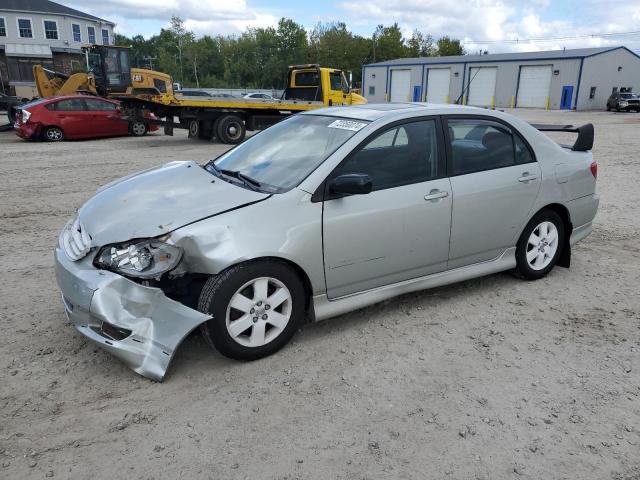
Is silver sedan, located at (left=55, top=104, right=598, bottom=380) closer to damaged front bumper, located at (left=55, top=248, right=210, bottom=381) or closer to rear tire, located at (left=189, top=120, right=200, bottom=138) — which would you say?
damaged front bumper, located at (left=55, top=248, right=210, bottom=381)

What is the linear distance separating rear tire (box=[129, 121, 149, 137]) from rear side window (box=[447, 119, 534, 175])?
15.4m

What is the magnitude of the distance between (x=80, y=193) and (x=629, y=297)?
793cm

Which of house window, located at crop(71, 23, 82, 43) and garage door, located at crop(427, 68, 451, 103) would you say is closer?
house window, located at crop(71, 23, 82, 43)

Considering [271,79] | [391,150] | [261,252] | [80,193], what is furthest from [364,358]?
[271,79]

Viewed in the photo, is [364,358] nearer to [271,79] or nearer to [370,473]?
[370,473]

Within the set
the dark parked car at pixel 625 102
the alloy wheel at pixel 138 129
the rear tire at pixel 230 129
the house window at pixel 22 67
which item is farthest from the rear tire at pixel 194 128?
the house window at pixel 22 67

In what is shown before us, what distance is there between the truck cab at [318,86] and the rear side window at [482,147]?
43.6ft

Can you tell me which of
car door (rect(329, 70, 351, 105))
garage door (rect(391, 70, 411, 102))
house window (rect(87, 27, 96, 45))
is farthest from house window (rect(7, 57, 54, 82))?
car door (rect(329, 70, 351, 105))

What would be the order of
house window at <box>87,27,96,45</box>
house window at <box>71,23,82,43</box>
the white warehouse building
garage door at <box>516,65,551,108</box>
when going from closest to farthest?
the white warehouse building → garage door at <box>516,65,551,108</box> → house window at <box>71,23,82,43</box> → house window at <box>87,27,96,45</box>

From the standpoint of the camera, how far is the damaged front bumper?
2949 millimetres

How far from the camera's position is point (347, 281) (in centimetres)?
354

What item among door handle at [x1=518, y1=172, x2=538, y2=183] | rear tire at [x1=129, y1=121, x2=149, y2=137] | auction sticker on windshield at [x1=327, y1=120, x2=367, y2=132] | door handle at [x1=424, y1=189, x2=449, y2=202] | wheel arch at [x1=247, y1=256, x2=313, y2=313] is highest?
auction sticker on windshield at [x1=327, y1=120, x2=367, y2=132]

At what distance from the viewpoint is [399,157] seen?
380 centimetres

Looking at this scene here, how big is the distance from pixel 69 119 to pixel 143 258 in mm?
14505
